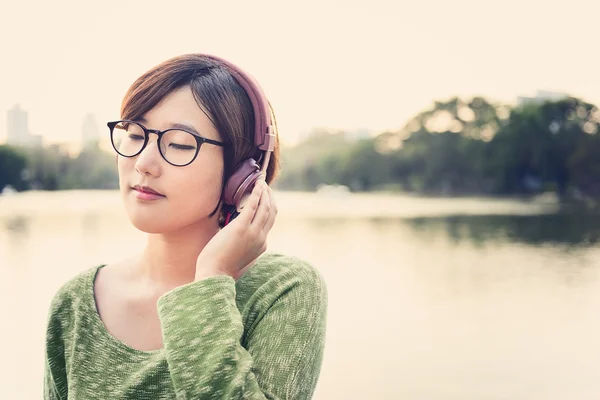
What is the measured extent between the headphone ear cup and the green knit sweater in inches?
6.3

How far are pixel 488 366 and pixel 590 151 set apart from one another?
36547 millimetres

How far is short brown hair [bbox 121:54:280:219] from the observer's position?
55.7 inches

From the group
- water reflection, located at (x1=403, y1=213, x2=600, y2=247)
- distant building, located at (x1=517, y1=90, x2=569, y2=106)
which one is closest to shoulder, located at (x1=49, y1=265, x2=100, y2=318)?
water reflection, located at (x1=403, y1=213, x2=600, y2=247)

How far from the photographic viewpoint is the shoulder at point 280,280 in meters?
1.39

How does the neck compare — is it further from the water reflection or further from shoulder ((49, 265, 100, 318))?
the water reflection

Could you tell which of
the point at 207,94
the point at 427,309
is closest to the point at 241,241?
the point at 207,94

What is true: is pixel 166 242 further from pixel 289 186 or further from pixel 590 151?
pixel 289 186

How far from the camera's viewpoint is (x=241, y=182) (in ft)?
4.74

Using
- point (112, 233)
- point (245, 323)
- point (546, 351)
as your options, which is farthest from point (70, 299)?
point (112, 233)

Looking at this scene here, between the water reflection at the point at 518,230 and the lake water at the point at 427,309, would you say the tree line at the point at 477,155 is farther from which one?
the lake water at the point at 427,309

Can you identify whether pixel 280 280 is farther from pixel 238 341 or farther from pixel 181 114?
pixel 181 114

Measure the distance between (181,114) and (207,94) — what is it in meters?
0.07

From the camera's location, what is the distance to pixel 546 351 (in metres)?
6.75

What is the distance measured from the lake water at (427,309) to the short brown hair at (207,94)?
5.63 ft
